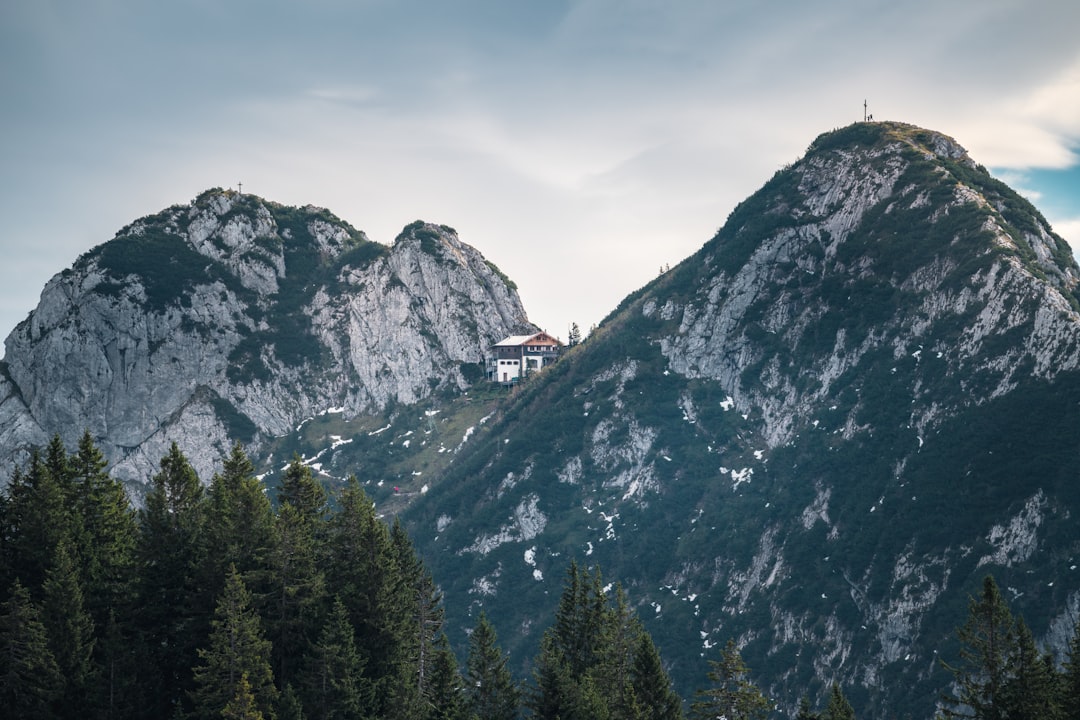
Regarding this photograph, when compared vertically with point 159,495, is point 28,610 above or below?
below

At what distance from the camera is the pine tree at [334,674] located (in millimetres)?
84125

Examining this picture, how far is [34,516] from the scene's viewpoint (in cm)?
8688

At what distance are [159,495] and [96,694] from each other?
17368 millimetres

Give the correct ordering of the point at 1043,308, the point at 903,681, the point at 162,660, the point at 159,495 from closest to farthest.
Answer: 1. the point at 162,660
2. the point at 159,495
3. the point at 903,681
4. the point at 1043,308

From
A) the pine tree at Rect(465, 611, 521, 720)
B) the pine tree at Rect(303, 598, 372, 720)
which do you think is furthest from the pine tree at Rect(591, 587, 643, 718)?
the pine tree at Rect(303, 598, 372, 720)

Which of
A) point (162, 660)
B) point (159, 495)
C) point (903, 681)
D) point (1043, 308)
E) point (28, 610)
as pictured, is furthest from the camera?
point (1043, 308)

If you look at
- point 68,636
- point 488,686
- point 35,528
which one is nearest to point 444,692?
point 488,686

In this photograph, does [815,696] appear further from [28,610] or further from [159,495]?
[28,610]

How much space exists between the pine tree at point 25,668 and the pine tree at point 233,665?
9.63 meters

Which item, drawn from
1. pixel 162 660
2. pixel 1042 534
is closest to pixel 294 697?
→ pixel 162 660

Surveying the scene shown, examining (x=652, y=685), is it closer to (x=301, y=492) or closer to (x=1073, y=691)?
(x=1073, y=691)

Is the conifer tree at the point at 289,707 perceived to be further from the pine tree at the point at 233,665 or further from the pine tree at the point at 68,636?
the pine tree at the point at 68,636

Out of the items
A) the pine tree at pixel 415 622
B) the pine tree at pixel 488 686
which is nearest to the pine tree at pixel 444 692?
the pine tree at pixel 415 622

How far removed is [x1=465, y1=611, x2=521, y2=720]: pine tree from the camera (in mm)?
95188
